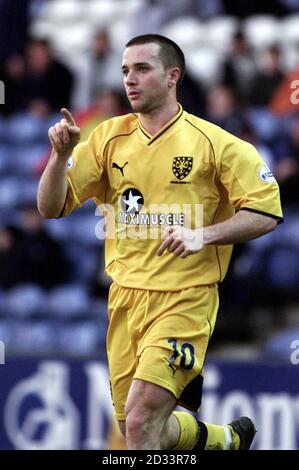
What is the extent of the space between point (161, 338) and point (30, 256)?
4.87 m

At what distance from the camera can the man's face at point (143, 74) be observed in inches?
265

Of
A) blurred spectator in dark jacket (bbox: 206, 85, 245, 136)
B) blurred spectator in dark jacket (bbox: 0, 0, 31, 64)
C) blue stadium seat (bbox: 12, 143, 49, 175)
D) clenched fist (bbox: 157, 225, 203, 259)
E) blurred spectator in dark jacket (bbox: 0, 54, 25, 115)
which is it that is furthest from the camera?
blurred spectator in dark jacket (bbox: 0, 0, 31, 64)

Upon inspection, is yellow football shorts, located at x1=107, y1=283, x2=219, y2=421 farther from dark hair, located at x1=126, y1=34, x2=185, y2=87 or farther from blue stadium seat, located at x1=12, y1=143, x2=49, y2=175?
blue stadium seat, located at x1=12, y1=143, x2=49, y2=175

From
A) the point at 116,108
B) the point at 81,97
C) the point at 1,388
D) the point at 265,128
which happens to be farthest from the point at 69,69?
the point at 1,388

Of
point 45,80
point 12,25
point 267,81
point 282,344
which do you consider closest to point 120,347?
point 282,344

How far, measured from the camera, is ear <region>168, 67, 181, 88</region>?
6859mm

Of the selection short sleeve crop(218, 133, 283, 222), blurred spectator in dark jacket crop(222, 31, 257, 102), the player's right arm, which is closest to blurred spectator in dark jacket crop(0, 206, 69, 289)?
blurred spectator in dark jacket crop(222, 31, 257, 102)

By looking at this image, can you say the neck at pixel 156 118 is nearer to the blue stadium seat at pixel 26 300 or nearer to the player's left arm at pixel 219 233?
the player's left arm at pixel 219 233

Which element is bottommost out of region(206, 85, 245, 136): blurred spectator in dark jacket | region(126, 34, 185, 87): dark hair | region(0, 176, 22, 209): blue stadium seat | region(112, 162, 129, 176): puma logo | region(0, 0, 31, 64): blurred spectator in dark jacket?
region(0, 176, 22, 209): blue stadium seat

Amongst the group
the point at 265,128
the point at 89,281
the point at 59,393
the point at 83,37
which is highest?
the point at 83,37

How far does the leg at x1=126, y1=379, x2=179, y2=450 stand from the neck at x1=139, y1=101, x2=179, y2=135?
1.37m

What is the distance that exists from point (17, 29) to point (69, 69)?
2.91ft

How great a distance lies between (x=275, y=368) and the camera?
9852 mm
